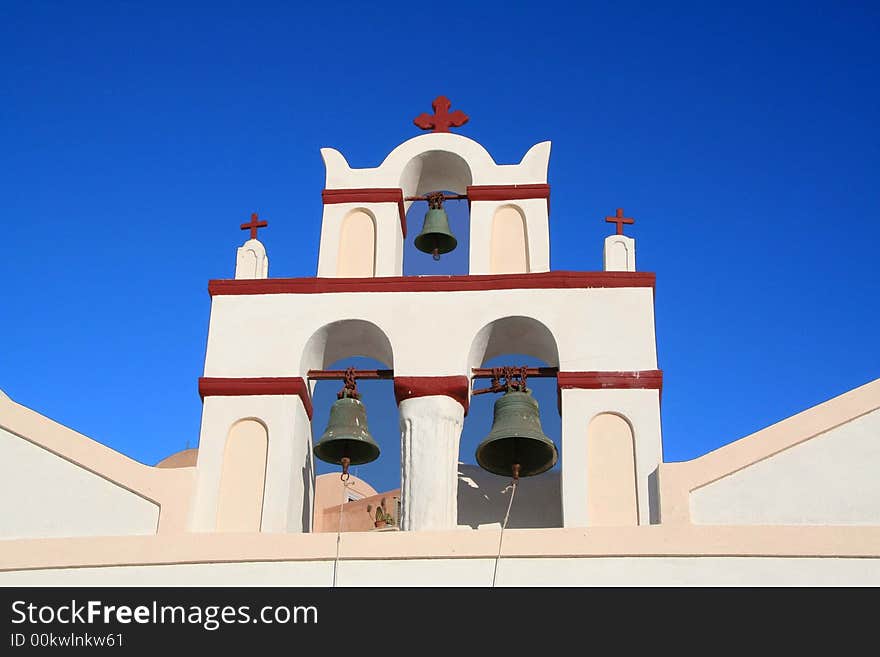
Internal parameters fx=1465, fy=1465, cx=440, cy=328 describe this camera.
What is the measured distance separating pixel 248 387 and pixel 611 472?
2927mm

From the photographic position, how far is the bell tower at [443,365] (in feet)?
36.4

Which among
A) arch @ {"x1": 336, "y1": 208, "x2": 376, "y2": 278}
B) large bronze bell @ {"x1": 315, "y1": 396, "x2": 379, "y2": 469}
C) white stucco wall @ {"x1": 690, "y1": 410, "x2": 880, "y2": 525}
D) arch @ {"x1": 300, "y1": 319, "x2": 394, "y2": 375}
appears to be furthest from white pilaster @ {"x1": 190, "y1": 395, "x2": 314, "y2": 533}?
white stucco wall @ {"x1": 690, "y1": 410, "x2": 880, "y2": 525}

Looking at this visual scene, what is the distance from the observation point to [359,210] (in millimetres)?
12930

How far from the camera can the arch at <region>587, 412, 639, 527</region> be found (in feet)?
35.4

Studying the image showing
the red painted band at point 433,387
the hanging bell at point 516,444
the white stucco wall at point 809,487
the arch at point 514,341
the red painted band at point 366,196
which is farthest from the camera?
the red painted band at point 366,196

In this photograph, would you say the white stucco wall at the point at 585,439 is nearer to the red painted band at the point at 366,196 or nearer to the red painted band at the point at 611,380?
the red painted band at the point at 611,380

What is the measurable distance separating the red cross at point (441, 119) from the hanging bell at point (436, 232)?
24.5 inches

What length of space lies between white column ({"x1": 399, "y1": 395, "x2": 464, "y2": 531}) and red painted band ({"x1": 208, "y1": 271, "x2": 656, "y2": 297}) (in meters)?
1.01

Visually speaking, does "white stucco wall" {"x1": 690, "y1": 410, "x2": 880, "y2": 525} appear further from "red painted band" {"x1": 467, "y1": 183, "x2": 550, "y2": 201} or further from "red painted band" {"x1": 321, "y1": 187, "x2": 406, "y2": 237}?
"red painted band" {"x1": 321, "y1": 187, "x2": 406, "y2": 237}

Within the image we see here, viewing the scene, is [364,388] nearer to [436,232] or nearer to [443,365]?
[436,232]

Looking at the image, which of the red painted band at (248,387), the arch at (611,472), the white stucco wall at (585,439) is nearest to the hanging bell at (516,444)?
the white stucco wall at (585,439)

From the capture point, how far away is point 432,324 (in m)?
11.8
